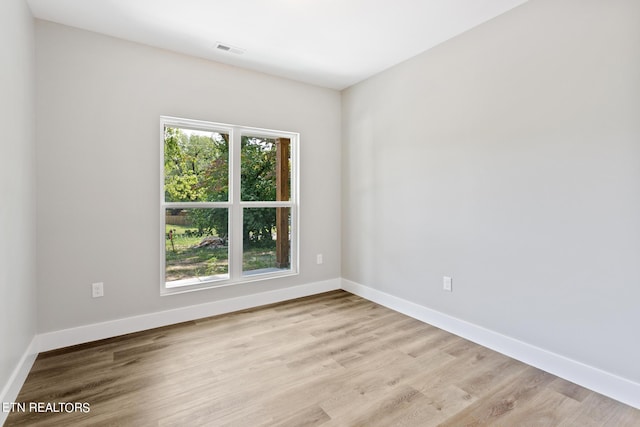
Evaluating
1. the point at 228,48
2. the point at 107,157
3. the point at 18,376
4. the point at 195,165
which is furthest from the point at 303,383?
the point at 228,48

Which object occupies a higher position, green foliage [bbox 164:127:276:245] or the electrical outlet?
green foliage [bbox 164:127:276:245]

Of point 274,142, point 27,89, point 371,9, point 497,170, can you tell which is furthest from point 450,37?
point 27,89

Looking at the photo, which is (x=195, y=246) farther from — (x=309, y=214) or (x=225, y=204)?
(x=309, y=214)

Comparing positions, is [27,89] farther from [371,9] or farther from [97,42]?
[371,9]

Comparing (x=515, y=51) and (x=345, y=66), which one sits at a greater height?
(x=345, y=66)

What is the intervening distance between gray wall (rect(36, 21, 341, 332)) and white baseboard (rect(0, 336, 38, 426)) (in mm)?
206

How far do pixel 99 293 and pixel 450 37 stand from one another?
12.5ft

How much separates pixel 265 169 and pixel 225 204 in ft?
2.12

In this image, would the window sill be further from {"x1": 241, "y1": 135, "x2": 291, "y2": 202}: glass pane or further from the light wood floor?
{"x1": 241, "y1": 135, "x2": 291, "y2": 202}: glass pane

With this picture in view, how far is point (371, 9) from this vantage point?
2426 mm

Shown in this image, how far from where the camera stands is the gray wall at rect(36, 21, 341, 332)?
2.55 m

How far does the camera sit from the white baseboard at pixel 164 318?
2.59 m

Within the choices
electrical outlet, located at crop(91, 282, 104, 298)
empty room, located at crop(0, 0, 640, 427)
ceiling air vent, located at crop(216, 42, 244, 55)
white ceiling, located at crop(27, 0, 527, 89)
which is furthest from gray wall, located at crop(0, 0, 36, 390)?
ceiling air vent, located at crop(216, 42, 244, 55)

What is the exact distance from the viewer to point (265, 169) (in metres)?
3.73
